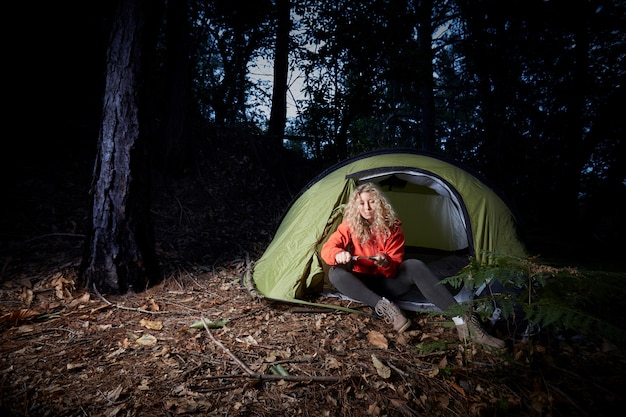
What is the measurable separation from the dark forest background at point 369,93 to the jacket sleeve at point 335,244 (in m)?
3.68

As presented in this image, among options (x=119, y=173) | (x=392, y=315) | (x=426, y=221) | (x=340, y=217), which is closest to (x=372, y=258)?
(x=392, y=315)

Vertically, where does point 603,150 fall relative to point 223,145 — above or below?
above

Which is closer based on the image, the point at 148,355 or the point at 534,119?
the point at 148,355

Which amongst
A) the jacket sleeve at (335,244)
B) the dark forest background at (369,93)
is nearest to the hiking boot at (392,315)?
the jacket sleeve at (335,244)

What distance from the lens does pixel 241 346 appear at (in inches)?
96.3

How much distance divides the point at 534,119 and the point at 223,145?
22.4 feet

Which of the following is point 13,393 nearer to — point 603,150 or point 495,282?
point 495,282

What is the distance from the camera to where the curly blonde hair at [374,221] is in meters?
3.15

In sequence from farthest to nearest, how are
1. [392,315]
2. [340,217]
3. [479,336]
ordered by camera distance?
[340,217], [392,315], [479,336]

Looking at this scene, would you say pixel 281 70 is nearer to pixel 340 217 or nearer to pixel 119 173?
pixel 340 217

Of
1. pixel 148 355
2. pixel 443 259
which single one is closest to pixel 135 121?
pixel 148 355

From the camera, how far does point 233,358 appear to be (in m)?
2.26

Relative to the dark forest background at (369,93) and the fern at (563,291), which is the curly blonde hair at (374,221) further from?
the dark forest background at (369,93)

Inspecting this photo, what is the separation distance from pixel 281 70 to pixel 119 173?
22.3 feet
